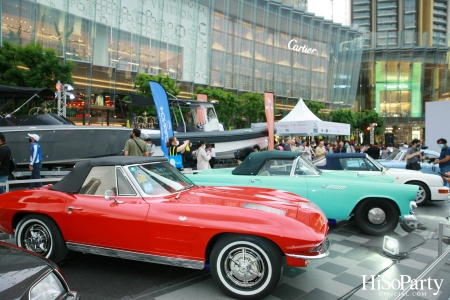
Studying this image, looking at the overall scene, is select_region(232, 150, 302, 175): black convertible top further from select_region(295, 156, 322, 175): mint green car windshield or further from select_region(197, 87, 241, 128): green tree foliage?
select_region(197, 87, 241, 128): green tree foliage

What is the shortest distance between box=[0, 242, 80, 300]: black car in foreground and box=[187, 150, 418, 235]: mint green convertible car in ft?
12.5

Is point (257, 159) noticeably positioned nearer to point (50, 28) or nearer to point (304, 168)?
point (304, 168)

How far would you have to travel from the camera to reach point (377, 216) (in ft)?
18.0

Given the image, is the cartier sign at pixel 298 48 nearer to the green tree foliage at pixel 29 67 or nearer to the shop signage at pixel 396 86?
the shop signage at pixel 396 86

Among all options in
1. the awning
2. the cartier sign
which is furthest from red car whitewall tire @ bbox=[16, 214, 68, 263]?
the cartier sign

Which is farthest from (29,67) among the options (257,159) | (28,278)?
(28,278)

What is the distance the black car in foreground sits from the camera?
1951mm

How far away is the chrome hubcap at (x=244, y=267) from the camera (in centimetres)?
311

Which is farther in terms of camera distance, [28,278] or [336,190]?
[336,190]

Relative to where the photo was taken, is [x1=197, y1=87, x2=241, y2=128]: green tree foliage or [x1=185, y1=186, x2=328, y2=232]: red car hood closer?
[x1=185, y1=186, x2=328, y2=232]: red car hood

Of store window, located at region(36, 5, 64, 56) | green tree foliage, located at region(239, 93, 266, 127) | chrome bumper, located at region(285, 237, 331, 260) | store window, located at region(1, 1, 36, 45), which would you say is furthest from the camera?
green tree foliage, located at region(239, 93, 266, 127)

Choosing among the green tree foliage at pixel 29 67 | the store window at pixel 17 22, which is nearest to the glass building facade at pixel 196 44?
the store window at pixel 17 22

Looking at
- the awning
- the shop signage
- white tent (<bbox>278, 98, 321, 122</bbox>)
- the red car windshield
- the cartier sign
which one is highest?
the cartier sign

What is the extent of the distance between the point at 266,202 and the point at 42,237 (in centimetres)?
287
